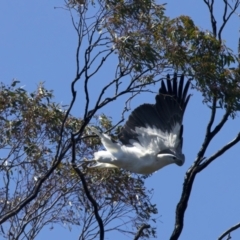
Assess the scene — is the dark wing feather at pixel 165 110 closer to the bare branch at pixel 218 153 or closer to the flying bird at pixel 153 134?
the flying bird at pixel 153 134

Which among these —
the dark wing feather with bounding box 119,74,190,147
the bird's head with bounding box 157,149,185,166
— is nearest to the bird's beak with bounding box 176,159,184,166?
the bird's head with bounding box 157,149,185,166

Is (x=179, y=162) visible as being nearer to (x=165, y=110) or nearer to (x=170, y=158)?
(x=170, y=158)

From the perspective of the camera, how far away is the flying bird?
818cm

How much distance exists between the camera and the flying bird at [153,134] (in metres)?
8.18

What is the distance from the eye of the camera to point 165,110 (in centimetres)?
828

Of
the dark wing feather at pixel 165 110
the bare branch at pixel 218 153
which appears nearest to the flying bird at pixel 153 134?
the dark wing feather at pixel 165 110

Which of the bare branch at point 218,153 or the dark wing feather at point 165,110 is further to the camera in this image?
the bare branch at point 218,153

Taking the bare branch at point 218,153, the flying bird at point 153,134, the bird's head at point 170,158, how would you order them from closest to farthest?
→ the bird's head at point 170,158 < the flying bird at point 153,134 < the bare branch at point 218,153

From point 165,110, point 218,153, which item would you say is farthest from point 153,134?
point 218,153

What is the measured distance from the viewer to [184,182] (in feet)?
28.4

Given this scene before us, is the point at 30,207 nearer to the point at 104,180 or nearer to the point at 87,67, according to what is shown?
the point at 104,180

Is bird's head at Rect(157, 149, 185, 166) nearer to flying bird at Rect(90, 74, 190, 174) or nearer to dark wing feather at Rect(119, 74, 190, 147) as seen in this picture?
flying bird at Rect(90, 74, 190, 174)

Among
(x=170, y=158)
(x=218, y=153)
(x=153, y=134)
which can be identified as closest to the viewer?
(x=170, y=158)

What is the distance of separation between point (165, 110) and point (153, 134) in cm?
26
